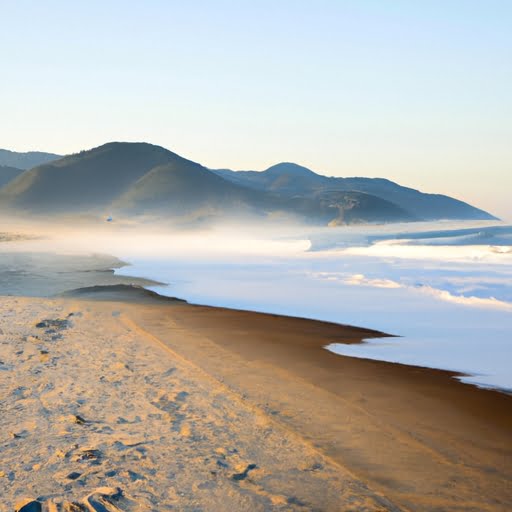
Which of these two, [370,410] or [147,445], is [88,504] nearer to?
[147,445]

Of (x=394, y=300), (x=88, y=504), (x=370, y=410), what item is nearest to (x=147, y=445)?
(x=88, y=504)

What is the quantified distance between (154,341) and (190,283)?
11.6 m

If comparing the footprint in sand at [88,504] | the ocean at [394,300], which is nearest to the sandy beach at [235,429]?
the footprint in sand at [88,504]

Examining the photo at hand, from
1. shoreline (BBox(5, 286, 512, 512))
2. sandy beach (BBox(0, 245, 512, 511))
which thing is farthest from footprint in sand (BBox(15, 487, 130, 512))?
shoreline (BBox(5, 286, 512, 512))

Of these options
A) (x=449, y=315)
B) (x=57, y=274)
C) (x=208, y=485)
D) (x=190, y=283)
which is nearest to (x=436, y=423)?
(x=208, y=485)

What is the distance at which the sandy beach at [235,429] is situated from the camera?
509 cm

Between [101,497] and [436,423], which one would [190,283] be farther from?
[101,497]

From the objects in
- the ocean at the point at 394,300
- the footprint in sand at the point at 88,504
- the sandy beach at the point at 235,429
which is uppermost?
the ocean at the point at 394,300

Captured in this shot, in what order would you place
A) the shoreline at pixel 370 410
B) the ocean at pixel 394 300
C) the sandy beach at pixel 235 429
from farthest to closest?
the ocean at pixel 394 300, the shoreline at pixel 370 410, the sandy beach at pixel 235 429

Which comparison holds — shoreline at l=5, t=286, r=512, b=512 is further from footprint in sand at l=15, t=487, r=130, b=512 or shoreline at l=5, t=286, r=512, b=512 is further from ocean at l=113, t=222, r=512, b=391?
footprint in sand at l=15, t=487, r=130, b=512

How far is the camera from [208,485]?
5191mm

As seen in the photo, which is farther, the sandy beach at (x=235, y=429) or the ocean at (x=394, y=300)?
the ocean at (x=394, y=300)

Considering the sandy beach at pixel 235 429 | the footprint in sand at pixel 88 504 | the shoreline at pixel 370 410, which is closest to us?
the footprint in sand at pixel 88 504

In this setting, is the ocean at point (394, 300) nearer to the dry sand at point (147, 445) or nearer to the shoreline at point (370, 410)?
the shoreline at point (370, 410)
